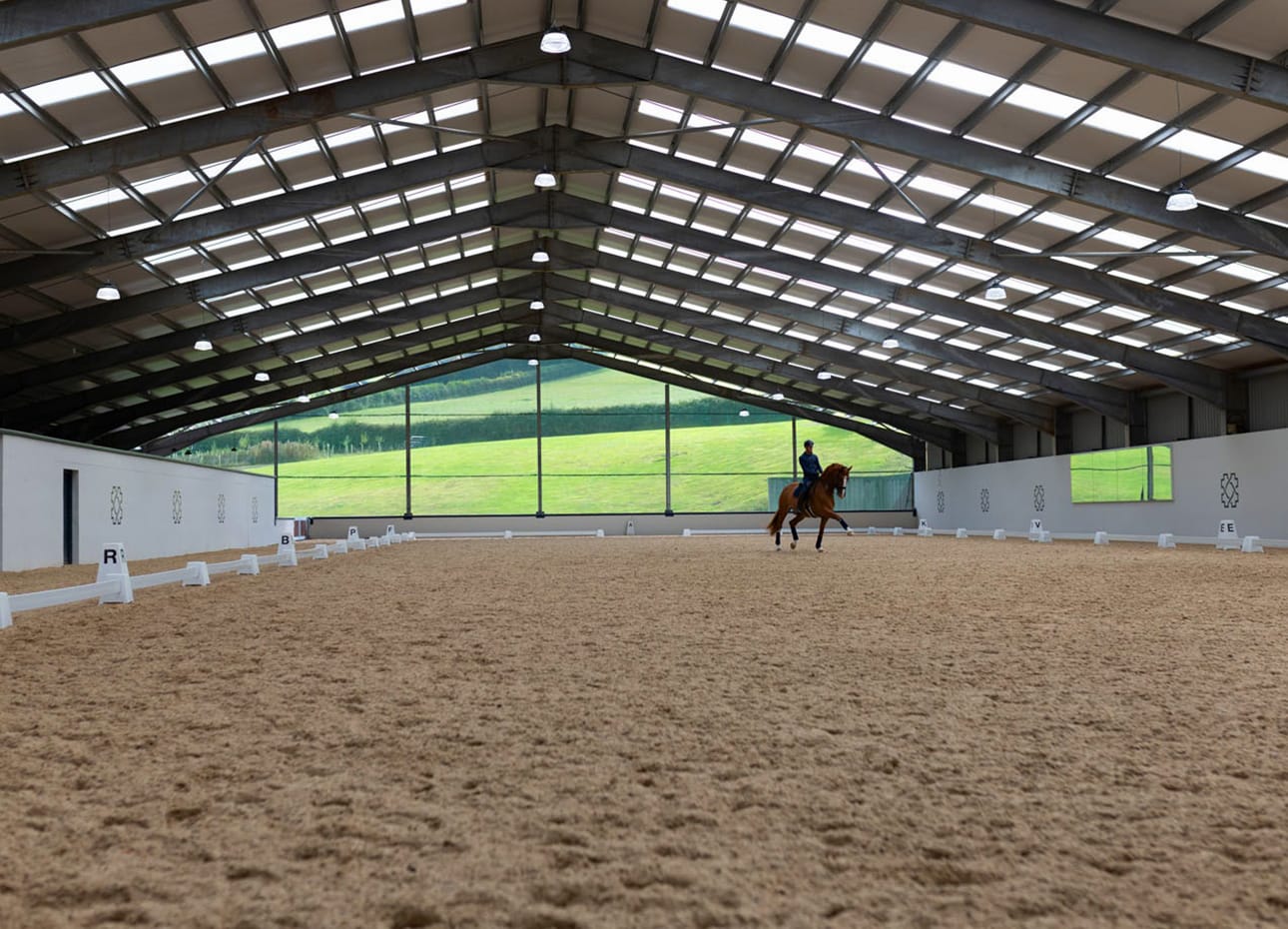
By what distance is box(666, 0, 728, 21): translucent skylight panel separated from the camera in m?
12.8

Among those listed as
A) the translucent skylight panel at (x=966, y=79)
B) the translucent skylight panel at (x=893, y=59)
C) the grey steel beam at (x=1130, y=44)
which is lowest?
the grey steel beam at (x=1130, y=44)

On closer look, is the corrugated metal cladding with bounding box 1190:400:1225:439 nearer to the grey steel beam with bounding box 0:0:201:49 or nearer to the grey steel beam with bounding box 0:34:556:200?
the grey steel beam with bounding box 0:34:556:200

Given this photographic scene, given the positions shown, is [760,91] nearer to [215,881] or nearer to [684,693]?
[684,693]

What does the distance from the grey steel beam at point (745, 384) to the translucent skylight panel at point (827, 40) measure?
22651mm

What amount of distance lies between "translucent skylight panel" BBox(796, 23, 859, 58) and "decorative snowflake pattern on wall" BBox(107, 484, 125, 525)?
1636 centimetres

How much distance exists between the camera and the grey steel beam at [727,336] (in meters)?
28.5

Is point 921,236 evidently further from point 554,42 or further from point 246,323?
Answer: point 246,323

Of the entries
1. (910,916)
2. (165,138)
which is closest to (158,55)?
(165,138)

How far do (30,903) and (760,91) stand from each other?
45.3ft

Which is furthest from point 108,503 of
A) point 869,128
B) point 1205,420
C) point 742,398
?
point 1205,420

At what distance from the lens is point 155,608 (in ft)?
30.8

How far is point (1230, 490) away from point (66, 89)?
77.9ft

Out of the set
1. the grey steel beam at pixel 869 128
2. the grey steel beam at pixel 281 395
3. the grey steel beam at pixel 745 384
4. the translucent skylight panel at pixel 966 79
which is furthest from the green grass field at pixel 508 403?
the translucent skylight panel at pixel 966 79

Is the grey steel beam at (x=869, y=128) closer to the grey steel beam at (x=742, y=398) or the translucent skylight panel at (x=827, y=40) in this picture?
the translucent skylight panel at (x=827, y=40)
